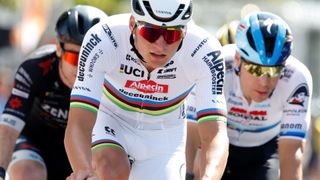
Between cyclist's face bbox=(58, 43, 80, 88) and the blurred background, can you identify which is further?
the blurred background

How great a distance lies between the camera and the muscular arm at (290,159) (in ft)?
25.5

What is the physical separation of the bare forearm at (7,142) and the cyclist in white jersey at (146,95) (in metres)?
0.93

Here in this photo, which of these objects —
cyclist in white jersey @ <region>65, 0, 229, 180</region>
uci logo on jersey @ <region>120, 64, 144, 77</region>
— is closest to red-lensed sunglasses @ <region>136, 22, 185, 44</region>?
cyclist in white jersey @ <region>65, 0, 229, 180</region>

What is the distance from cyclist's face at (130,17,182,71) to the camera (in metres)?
6.76

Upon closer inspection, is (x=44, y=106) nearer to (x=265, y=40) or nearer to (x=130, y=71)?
(x=130, y=71)

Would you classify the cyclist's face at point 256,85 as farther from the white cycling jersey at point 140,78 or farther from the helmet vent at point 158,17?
the helmet vent at point 158,17

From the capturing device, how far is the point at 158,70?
24.1ft

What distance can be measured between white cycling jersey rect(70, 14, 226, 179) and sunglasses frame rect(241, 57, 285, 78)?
2.42ft

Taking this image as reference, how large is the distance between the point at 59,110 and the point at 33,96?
1.65 feet

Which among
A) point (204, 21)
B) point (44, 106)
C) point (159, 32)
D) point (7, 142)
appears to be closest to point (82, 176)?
point (159, 32)

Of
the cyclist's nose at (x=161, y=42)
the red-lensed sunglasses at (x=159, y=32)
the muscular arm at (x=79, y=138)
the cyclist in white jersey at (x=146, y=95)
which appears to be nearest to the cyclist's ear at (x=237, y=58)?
the cyclist in white jersey at (x=146, y=95)

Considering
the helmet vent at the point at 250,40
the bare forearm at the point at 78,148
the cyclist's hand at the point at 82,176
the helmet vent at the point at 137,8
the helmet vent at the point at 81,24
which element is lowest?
the bare forearm at the point at 78,148

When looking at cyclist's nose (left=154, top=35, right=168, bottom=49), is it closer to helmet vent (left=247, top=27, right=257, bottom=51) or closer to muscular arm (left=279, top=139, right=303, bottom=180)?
helmet vent (left=247, top=27, right=257, bottom=51)

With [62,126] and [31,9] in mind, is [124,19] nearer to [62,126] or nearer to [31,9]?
[62,126]
